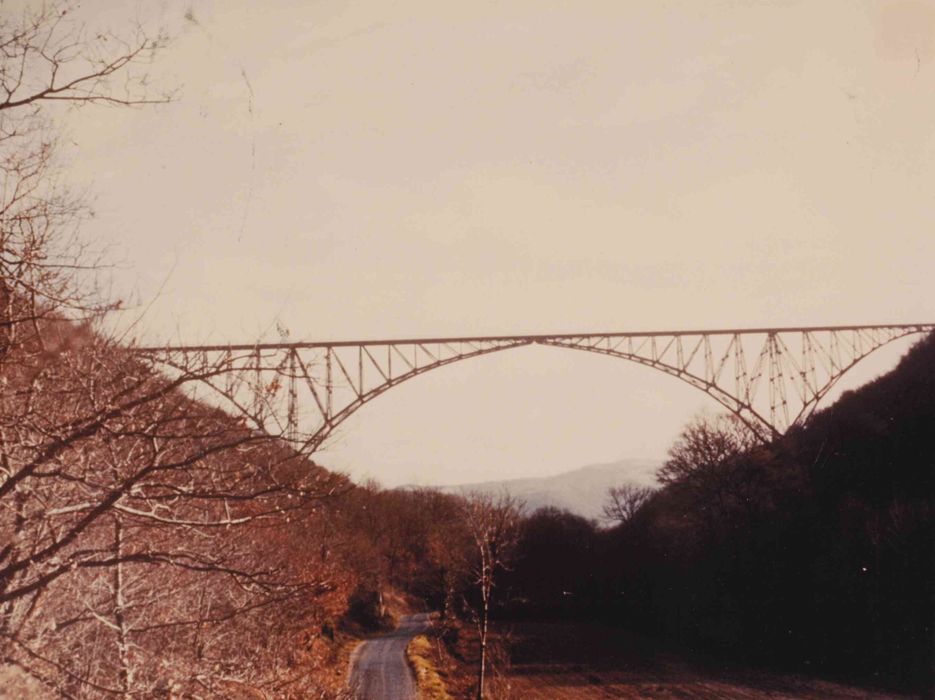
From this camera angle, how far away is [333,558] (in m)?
27.6

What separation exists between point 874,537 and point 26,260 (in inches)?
1121

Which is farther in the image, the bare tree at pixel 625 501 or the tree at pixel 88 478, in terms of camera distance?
the bare tree at pixel 625 501

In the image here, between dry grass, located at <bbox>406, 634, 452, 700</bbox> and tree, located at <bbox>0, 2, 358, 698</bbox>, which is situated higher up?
tree, located at <bbox>0, 2, 358, 698</bbox>

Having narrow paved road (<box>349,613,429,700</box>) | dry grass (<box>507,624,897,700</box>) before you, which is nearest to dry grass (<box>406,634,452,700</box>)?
narrow paved road (<box>349,613,429,700</box>)

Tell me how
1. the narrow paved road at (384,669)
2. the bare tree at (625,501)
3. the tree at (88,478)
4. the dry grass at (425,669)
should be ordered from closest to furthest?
the tree at (88,478)
the narrow paved road at (384,669)
the dry grass at (425,669)
the bare tree at (625,501)

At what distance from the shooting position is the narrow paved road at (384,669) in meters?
24.4

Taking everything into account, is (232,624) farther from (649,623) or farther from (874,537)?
(649,623)

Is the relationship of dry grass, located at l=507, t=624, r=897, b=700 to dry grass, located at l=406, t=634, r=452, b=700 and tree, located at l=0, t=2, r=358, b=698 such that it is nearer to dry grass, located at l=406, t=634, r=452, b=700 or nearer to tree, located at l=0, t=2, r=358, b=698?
dry grass, located at l=406, t=634, r=452, b=700

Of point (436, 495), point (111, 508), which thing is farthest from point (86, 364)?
point (436, 495)

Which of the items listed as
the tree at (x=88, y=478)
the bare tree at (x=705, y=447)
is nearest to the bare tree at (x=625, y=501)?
the bare tree at (x=705, y=447)

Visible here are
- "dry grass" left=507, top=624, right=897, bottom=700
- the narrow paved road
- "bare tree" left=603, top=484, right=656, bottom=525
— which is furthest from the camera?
"bare tree" left=603, top=484, right=656, bottom=525

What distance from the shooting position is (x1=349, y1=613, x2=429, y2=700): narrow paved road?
80.1 feet

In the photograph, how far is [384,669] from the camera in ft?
94.8

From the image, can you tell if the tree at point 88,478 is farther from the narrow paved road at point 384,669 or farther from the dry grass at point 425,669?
the dry grass at point 425,669
